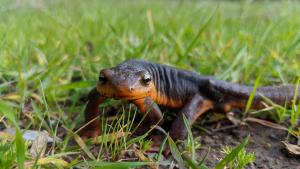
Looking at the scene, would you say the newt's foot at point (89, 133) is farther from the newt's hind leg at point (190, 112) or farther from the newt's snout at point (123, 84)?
the newt's hind leg at point (190, 112)

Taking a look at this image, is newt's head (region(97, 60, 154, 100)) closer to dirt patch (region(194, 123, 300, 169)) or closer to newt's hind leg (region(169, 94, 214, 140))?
newt's hind leg (region(169, 94, 214, 140))

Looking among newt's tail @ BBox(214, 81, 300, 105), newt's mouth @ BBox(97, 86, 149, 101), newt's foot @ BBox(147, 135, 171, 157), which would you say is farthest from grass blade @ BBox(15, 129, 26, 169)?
newt's tail @ BBox(214, 81, 300, 105)

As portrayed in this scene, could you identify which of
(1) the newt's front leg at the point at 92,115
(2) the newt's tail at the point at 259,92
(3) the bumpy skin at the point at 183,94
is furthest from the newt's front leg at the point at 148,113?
(2) the newt's tail at the point at 259,92

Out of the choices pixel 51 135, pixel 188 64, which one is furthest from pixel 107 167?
pixel 188 64

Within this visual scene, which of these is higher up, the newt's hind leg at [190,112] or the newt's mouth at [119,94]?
the newt's mouth at [119,94]

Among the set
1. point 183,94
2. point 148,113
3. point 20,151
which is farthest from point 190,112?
point 20,151
